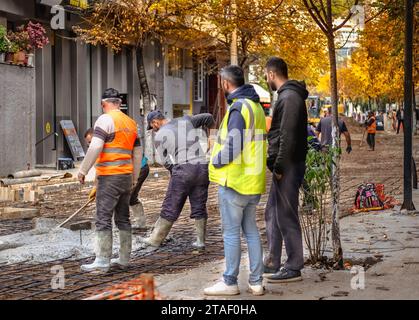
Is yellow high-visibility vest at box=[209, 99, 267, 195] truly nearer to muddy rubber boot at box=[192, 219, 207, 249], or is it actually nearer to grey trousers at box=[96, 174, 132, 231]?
grey trousers at box=[96, 174, 132, 231]

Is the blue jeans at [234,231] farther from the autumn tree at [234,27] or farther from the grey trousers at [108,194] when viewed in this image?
the autumn tree at [234,27]

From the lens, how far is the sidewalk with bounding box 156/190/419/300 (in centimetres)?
691

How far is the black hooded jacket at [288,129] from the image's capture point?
7.33 metres

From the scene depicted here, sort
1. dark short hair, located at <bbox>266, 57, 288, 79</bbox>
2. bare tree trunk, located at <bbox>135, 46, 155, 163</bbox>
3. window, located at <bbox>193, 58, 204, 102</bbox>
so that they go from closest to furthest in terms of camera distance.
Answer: dark short hair, located at <bbox>266, 57, 288, 79</bbox>, bare tree trunk, located at <bbox>135, 46, 155, 163</bbox>, window, located at <bbox>193, 58, 204, 102</bbox>

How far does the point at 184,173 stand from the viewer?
9781 millimetres

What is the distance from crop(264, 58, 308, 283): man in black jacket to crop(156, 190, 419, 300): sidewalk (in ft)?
0.89

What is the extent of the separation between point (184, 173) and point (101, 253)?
73.7 inches

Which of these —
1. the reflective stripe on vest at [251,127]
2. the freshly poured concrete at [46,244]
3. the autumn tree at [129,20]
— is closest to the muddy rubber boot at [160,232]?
the freshly poured concrete at [46,244]

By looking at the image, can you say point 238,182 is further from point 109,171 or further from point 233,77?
point 109,171

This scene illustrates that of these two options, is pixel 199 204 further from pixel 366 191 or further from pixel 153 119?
pixel 366 191

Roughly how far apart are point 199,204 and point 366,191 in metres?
4.89

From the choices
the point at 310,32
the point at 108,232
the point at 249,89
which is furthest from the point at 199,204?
the point at 310,32

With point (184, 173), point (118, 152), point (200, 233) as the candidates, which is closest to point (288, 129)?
point (118, 152)

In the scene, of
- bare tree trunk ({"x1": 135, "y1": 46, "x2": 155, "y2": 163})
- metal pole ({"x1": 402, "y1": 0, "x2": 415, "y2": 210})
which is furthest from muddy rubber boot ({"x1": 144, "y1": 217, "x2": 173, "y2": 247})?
bare tree trunk ({"x1": 135, "y1": 46, "x2": 155, "y2": 163})
